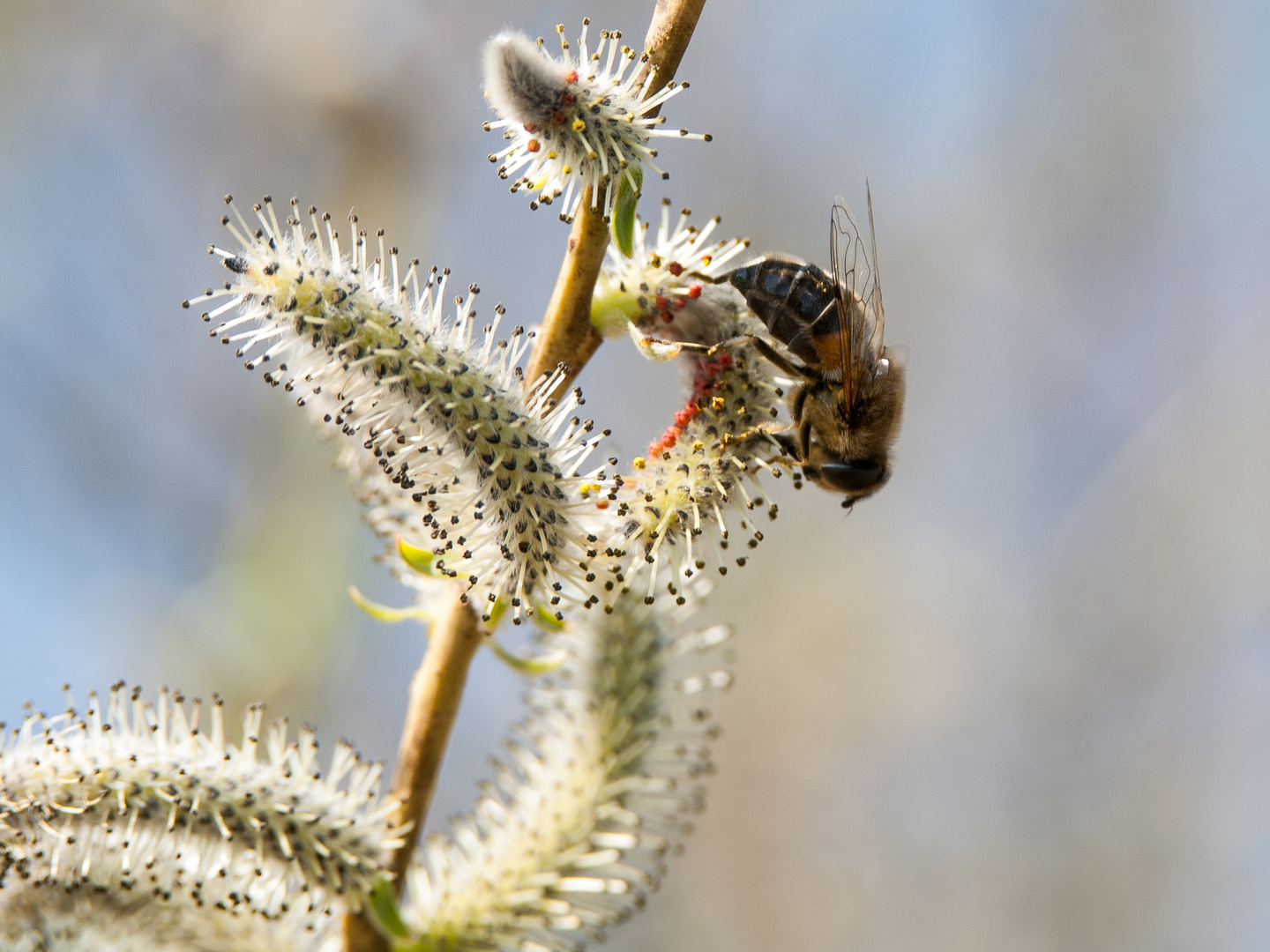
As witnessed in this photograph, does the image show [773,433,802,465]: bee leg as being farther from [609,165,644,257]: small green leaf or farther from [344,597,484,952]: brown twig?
[344,597,484,952]: brown twig

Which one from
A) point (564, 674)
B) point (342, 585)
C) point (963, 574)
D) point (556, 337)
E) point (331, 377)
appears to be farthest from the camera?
point (963, 574)

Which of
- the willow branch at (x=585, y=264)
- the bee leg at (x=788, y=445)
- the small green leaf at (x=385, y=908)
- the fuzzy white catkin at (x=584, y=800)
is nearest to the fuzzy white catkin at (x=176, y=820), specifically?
the small green leaf at (x=385, y=908)

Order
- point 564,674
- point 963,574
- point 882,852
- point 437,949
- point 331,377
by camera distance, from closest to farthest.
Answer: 1. point 331,377
2. point 437,949
3. point 564,674
4. point 882,852
5. point 963,574

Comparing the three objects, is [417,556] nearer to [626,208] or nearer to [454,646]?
[454,646]

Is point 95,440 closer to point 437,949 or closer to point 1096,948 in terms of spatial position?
point 437,949

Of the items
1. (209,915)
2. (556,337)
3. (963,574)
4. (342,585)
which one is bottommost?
(209,915)

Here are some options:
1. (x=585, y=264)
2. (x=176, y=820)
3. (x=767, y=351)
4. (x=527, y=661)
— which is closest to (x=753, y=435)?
(x=767, y=351)

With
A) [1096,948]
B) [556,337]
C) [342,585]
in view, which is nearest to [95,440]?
[342,585]

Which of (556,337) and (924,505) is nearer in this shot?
(556,337)

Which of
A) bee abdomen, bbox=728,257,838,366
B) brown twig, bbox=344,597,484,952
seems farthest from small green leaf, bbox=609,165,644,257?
brown twig, bbox=344,597,484,952
